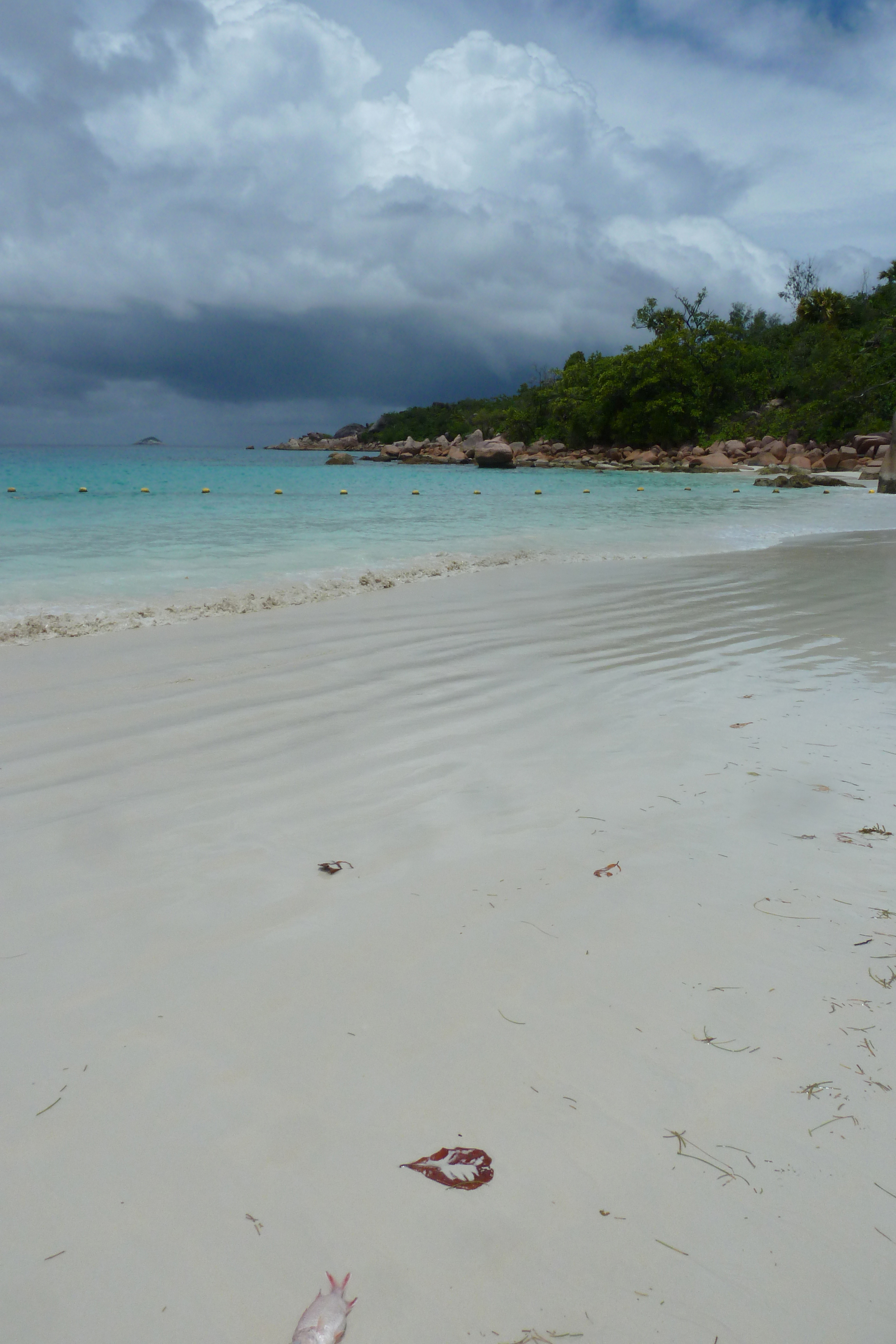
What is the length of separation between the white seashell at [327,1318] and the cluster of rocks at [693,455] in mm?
27183

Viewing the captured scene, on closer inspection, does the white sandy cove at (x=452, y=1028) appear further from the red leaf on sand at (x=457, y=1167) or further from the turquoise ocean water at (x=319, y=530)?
the turquoise ocean water at (x=319, y=530)

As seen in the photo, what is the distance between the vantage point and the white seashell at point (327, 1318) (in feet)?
3.55

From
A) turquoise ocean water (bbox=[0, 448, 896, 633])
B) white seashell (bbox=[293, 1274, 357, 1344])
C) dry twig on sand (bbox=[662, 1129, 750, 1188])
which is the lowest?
white seashell (bbox=[293, 1274, 357, 1344])

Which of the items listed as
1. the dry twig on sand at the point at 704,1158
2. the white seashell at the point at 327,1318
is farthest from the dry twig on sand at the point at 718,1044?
the white seashell at the point at 327,1318

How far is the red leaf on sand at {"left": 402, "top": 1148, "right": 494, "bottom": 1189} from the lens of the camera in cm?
130

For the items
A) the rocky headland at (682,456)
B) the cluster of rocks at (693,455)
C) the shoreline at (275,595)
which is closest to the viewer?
the shoreline at (275,595)

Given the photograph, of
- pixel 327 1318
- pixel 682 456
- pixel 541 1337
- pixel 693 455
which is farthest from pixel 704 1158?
pixel 682 456

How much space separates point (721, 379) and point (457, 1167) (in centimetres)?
5200

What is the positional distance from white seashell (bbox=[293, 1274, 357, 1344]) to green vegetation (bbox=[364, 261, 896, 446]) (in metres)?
41.3

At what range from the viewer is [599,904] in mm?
2078

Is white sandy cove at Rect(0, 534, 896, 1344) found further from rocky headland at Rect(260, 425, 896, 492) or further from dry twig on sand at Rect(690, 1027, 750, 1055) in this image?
rocky headland at Rect(260, 425, 896, 492)

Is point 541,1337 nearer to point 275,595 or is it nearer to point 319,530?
point 275,595

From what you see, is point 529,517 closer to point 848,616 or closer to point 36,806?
point 848,616

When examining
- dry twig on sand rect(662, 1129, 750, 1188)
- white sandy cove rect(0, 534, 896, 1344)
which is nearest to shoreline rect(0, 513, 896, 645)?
white sandy cove rect(0, 534, 896, 1344)
